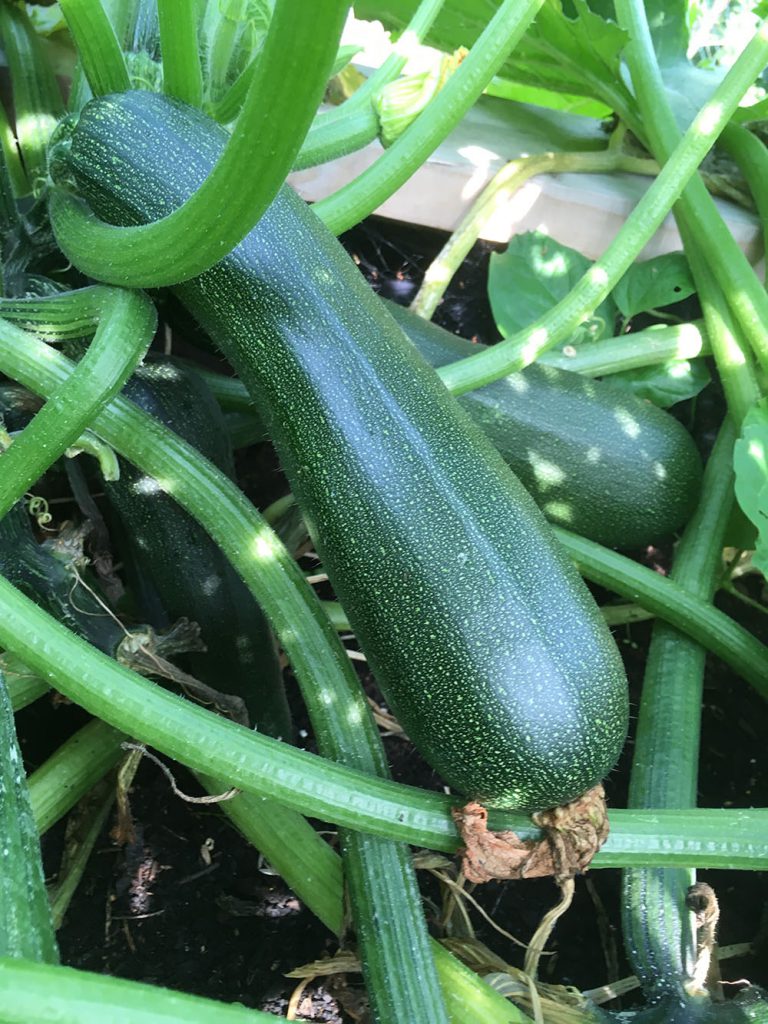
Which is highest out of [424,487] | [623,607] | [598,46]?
[598,46]

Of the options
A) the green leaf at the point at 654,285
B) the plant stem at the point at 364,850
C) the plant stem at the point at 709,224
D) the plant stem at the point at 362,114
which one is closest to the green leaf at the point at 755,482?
the plant stem at the point at 709,224

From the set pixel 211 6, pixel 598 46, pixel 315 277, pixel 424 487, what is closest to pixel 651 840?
pixel 424 487

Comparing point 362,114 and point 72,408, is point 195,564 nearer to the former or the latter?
point 72,408

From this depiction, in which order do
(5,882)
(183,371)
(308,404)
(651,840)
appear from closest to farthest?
1. (5,882)
2. (651,840)
3. (308,404)
4. (183,371)

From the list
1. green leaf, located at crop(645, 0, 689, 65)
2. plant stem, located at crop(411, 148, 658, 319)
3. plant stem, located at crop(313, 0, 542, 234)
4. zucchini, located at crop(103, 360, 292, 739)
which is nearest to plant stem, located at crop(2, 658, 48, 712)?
zucchini, located at crop(103, 360, 292, 739)

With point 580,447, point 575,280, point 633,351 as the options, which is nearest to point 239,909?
point 580,447

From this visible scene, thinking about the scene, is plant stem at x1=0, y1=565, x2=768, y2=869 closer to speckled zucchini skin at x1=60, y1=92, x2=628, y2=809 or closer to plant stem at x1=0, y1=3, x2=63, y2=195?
speckled zucchini skin at x1=60, y1=92, x2=628, y2=809

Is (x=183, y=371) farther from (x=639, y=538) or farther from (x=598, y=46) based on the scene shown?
(x=598, y=46)

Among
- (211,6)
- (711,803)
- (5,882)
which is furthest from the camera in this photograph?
(711,803)
